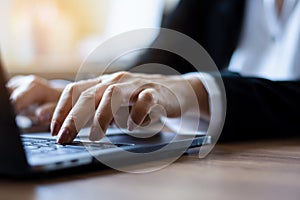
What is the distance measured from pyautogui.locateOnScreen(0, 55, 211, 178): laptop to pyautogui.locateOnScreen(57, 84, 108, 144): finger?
1 cm

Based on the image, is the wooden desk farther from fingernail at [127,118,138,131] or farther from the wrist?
Answer: the wrist

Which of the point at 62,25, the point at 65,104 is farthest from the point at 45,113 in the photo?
the point at 62,25

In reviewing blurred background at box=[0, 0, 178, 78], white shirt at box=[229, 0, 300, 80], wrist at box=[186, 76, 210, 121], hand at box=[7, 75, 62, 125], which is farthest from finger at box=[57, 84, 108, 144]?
blurred background at box=[0, 0, 178, 78]

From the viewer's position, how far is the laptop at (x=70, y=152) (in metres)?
0.41

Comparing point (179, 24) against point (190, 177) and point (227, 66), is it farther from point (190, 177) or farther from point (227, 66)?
point (190, 177)

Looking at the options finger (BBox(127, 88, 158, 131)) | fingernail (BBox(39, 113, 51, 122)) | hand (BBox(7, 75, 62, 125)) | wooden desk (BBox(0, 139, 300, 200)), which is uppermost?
finger (BBox(127, 88, 158, 131))

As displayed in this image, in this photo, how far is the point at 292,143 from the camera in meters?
0.72

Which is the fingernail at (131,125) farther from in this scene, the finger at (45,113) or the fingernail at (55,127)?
the finger at (45,113)

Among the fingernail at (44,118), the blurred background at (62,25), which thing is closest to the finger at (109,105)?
the fingernail at (44,118)

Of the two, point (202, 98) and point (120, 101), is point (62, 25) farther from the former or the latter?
point (120, 101)

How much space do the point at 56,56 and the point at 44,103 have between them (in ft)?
5.17

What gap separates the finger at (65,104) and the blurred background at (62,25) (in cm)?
169

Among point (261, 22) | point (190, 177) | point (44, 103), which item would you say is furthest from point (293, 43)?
point (190, 177)

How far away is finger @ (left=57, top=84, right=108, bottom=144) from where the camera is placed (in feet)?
1.84
